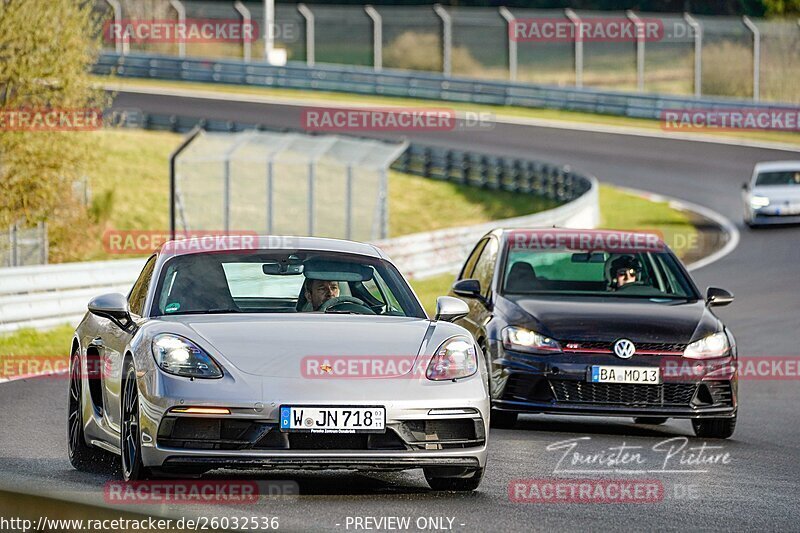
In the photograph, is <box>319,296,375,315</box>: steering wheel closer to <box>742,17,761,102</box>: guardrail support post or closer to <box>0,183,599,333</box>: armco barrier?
<box>0,183,599,333</box>: armco barrier

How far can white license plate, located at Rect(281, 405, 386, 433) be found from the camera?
749 cm

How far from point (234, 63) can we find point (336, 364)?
48.4 meters

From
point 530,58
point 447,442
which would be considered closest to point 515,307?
point 447,442

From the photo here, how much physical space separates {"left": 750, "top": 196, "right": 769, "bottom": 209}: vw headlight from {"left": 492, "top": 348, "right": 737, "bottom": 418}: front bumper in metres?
21.9

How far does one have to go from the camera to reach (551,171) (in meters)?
38.4

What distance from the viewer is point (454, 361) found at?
7957 millimetres

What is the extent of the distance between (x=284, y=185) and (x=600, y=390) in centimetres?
2619

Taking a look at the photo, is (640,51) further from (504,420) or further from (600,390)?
(600,390)

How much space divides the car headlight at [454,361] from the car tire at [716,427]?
12.8 feet

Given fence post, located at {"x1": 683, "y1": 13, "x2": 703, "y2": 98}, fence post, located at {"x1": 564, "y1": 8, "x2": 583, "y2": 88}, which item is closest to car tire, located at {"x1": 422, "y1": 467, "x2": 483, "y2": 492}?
fence post, located at {"x1": 683, "y1": 13, "x2": 703, "y2": 98}

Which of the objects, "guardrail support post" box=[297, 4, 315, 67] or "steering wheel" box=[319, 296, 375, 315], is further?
"guardrail support post" box=[297, 4, 315, 67]

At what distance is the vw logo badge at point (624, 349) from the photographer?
11.2 metres

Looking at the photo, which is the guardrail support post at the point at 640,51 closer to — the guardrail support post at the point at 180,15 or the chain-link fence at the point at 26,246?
the guardrail support post at the point at 180,15

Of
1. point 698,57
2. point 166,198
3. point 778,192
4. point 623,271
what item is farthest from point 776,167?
point 623,271
